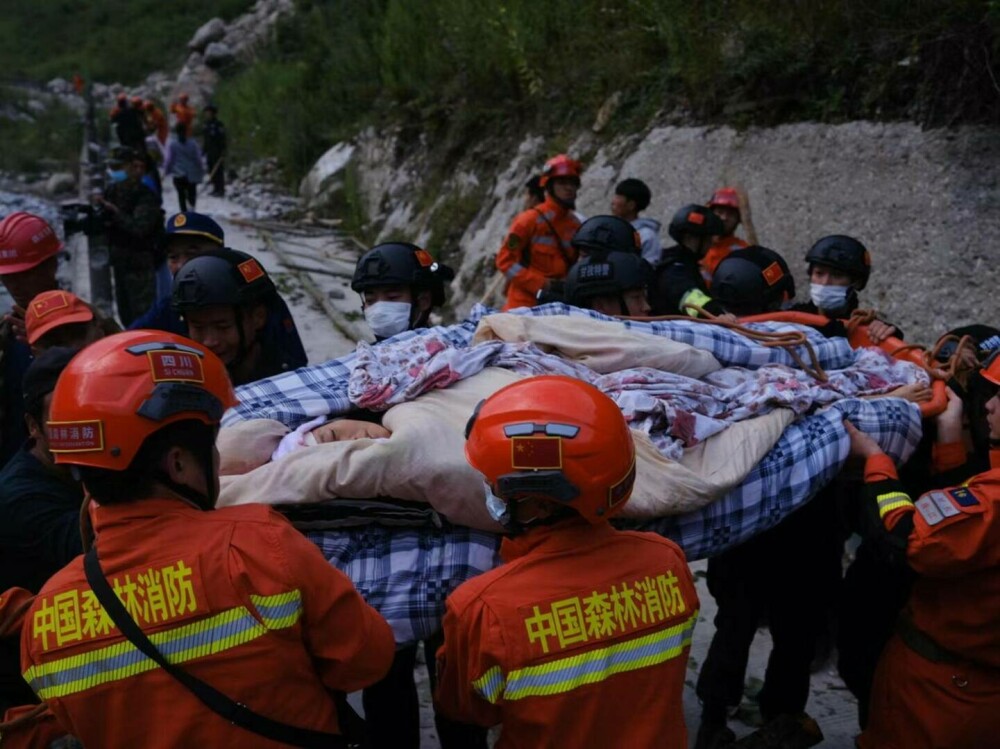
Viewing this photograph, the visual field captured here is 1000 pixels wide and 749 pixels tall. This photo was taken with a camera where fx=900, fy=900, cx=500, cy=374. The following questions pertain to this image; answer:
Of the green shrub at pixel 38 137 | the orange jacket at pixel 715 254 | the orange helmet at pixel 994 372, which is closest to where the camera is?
the orange helmet at pixel 994 372

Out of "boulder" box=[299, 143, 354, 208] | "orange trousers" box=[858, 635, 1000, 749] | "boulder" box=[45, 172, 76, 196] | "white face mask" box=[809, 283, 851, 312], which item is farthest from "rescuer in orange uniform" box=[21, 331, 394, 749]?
"boulder" box=[45, 172, 76, 196]

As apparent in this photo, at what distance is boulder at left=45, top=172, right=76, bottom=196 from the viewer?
19141mm

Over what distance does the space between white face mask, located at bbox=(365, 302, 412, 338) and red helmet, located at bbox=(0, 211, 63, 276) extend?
5.67 feet

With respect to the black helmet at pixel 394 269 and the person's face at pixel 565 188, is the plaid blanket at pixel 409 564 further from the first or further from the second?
the person's face at pixel 565 188

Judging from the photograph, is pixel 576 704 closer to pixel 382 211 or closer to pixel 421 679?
pixel 421 679

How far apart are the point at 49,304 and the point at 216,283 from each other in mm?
620

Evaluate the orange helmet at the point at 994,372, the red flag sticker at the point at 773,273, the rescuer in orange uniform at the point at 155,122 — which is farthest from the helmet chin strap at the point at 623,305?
the rescuer in orange uniform at the point at 155,122

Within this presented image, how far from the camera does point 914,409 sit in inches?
109

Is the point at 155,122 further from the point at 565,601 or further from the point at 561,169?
the point at 565,601

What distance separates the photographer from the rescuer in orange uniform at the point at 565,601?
5.99 ft

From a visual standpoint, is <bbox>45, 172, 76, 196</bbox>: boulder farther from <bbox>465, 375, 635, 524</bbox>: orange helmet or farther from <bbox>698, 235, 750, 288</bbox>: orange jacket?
<bbox>465, 375, 635, 524</bbox>: orange helmet

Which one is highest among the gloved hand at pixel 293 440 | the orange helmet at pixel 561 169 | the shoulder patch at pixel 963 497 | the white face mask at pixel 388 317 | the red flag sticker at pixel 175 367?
the orange helmet at pixel 561 169

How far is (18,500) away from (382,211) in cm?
1138

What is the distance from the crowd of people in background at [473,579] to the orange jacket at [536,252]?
8.60 feet
